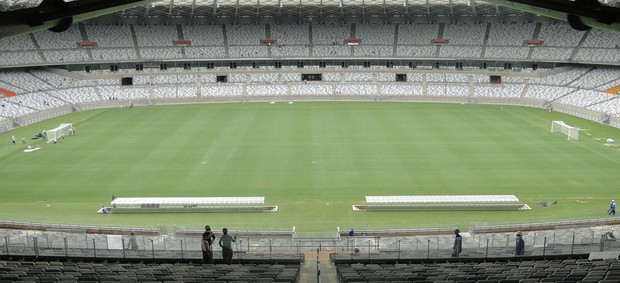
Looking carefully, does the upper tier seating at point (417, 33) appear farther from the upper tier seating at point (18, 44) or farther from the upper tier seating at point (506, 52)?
the upper tier seating at point (18, 44)

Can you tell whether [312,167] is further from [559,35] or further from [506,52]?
[559,35]

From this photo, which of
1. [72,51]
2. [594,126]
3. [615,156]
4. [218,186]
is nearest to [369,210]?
[218,186]

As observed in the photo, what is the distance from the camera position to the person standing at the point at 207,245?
1905 cm

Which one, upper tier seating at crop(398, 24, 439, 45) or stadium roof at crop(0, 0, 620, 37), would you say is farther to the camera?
upper tier seating at crop(398, 24, 439, 45)

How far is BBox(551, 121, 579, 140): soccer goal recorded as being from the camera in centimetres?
5372

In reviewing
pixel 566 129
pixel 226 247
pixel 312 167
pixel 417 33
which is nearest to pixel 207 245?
pixel 226 247

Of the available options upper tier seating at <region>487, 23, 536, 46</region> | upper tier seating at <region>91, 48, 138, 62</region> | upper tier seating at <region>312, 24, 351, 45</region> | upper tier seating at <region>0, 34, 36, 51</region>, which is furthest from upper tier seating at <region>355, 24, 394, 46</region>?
upper tier seating at <region>0, 34, 36, 51</region>

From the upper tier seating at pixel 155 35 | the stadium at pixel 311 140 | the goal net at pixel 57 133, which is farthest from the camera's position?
the upper tier seating at pixel 155 35

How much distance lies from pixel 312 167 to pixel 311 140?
9.64 metres

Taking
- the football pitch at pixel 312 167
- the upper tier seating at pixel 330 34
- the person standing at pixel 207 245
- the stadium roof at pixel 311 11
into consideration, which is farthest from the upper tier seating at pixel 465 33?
the person standing at pixel 207 245

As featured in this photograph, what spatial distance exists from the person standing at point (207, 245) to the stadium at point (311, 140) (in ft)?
3.69

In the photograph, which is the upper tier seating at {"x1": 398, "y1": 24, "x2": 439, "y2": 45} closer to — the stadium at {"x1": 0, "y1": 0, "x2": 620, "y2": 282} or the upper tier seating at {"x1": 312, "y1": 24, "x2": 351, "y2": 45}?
the stadium at {"x1": 0, "y1": 0, "x2": 620, "y2": 282}

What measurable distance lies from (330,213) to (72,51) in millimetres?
61759

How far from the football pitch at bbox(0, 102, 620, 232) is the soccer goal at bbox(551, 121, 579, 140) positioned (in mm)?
1098
